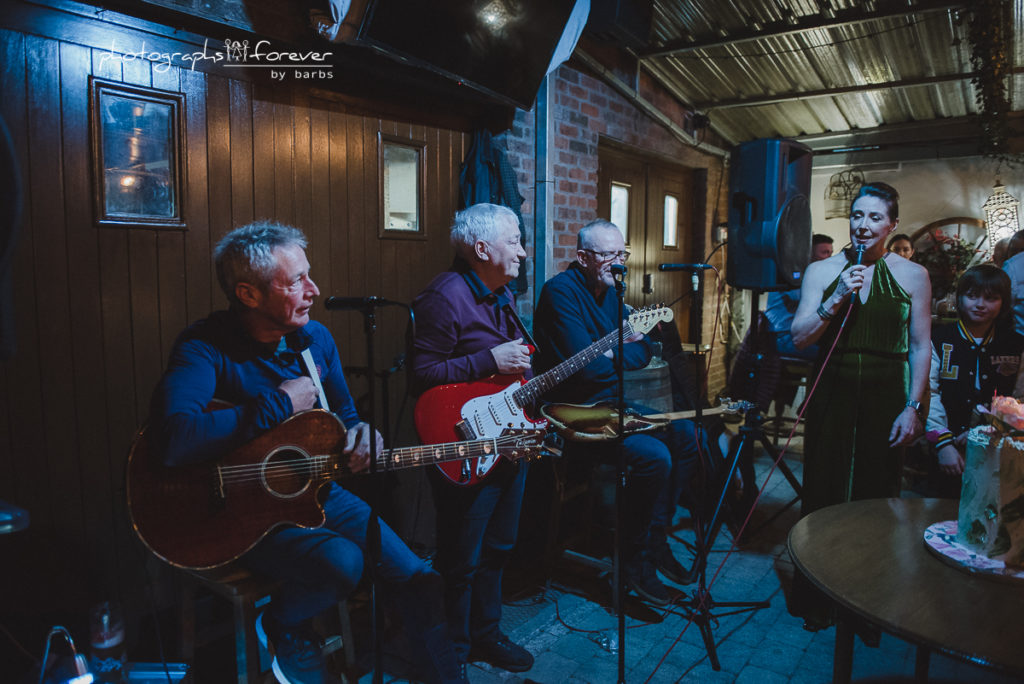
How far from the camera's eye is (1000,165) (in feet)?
21.9

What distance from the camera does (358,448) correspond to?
6.50ft

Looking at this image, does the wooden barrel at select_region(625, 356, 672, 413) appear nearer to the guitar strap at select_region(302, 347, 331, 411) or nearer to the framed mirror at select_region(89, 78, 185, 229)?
the guitar strap at select_region(302, 347, 331, 411)

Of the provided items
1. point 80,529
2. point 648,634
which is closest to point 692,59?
point 648,634

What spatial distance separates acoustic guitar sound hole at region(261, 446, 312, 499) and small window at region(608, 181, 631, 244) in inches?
147

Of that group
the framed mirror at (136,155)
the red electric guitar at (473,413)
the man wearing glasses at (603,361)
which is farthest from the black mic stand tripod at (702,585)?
the framed mirror at (136,155)

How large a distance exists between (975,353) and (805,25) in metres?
2.74

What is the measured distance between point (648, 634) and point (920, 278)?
1.90 m

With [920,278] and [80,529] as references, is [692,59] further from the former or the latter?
[80,529]

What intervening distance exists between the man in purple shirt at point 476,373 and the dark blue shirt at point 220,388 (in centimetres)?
46

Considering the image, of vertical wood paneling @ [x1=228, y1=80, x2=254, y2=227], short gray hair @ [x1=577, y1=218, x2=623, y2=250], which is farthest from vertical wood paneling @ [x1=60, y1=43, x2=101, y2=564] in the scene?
short gray hair @ [x1=577, y1=218, x2=623, y2=250]

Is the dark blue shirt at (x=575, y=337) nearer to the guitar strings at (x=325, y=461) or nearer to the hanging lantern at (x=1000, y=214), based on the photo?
the guitar strings at (x=325, y=461)

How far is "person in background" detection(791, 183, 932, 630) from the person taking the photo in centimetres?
264

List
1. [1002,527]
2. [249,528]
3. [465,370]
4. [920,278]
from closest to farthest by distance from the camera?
[1002,527] → [249,528] → [465,370] → [920,278]

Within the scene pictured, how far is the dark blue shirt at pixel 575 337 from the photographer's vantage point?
114 inches
